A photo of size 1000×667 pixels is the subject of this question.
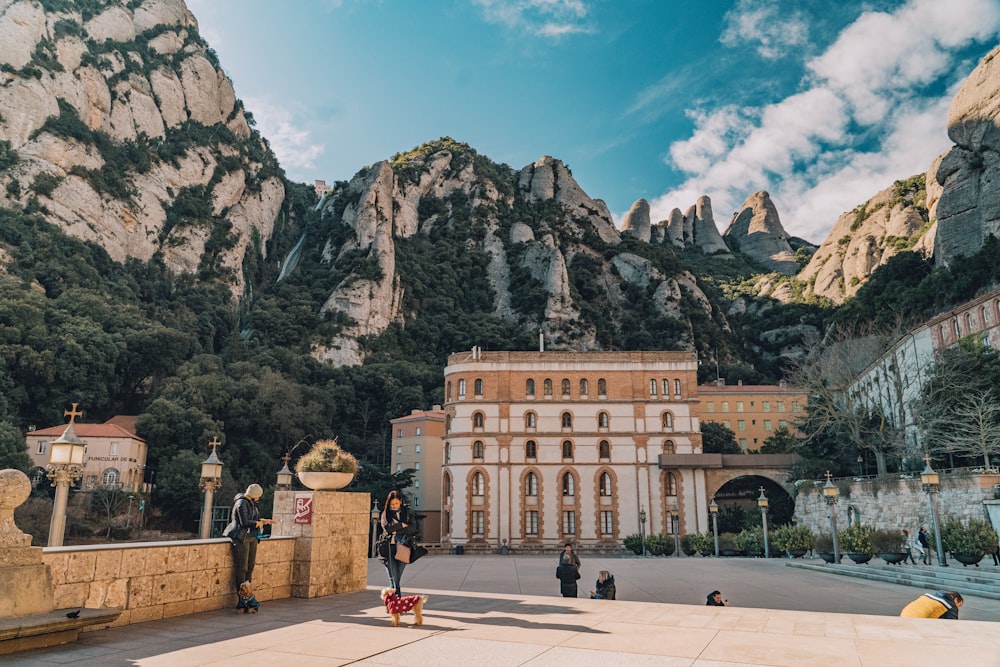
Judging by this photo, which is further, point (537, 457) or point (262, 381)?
point (262, 381)

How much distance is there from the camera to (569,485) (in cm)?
4691

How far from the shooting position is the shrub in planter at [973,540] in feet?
61.1

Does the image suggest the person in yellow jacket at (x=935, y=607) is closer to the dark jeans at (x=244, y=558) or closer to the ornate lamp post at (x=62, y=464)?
the dark jeans at (x=244, y=558)

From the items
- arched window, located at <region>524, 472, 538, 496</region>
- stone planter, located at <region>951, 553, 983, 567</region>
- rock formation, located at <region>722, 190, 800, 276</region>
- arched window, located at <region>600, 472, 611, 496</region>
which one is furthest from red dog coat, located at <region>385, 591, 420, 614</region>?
rock formation, located at <region>722, 190, 800, 276</region>

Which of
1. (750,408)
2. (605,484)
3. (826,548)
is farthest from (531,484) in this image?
(750,408)

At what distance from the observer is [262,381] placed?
209ft

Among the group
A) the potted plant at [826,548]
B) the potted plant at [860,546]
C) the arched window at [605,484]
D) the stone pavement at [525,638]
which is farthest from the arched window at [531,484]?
the stone pavement at [525,638]

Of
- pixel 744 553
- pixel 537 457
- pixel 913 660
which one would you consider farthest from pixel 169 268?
pixel 913 660

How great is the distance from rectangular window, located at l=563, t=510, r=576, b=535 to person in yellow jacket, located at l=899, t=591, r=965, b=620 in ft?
128

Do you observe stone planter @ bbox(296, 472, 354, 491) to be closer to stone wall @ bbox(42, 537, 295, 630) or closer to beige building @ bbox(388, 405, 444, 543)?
stone wall @ bbox(42, 537, 295, 630)

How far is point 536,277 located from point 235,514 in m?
93.7

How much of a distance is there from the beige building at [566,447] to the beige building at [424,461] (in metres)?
9.48

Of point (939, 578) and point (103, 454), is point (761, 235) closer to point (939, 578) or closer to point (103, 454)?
point (103, 454)

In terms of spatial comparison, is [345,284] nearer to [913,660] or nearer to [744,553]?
[744,553]
